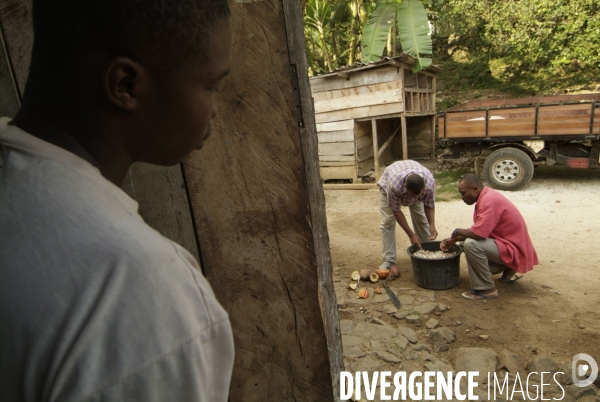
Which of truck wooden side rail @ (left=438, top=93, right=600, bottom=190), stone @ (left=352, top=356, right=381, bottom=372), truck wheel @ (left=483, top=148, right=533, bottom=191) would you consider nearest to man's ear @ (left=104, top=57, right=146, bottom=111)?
stone @ (left=352, top=356, right=381, bottom=372)

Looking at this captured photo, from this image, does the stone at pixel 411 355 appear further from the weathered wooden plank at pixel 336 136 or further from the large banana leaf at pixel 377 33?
the large banana leaf at pixel 377 33

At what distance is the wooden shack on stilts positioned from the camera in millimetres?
10461

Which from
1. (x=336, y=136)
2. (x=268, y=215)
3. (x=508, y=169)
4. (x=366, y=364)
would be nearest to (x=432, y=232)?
(x=366, y=364)

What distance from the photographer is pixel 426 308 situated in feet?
15.5

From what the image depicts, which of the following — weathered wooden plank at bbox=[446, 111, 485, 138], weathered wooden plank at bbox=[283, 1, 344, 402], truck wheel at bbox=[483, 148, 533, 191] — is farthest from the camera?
weathered wooden plank at bbox=[446, 111, 485, 138]

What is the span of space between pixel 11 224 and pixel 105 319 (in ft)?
0.59

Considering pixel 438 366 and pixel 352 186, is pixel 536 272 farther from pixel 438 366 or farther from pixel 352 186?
pixel 352 186

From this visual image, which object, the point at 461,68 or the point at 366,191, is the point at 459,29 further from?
the point at 366,191

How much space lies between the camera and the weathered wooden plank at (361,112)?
10.6m

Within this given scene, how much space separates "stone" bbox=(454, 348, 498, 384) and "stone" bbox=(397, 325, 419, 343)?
0.40 meters

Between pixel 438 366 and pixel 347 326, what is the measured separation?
104cm

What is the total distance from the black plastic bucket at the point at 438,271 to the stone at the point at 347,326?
123 centimetres

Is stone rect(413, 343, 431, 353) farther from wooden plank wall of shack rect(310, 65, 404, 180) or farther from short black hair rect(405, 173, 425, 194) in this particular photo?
wooden plank wall of shack rect(310, 65, 404, 180)

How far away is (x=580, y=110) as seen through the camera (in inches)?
317
